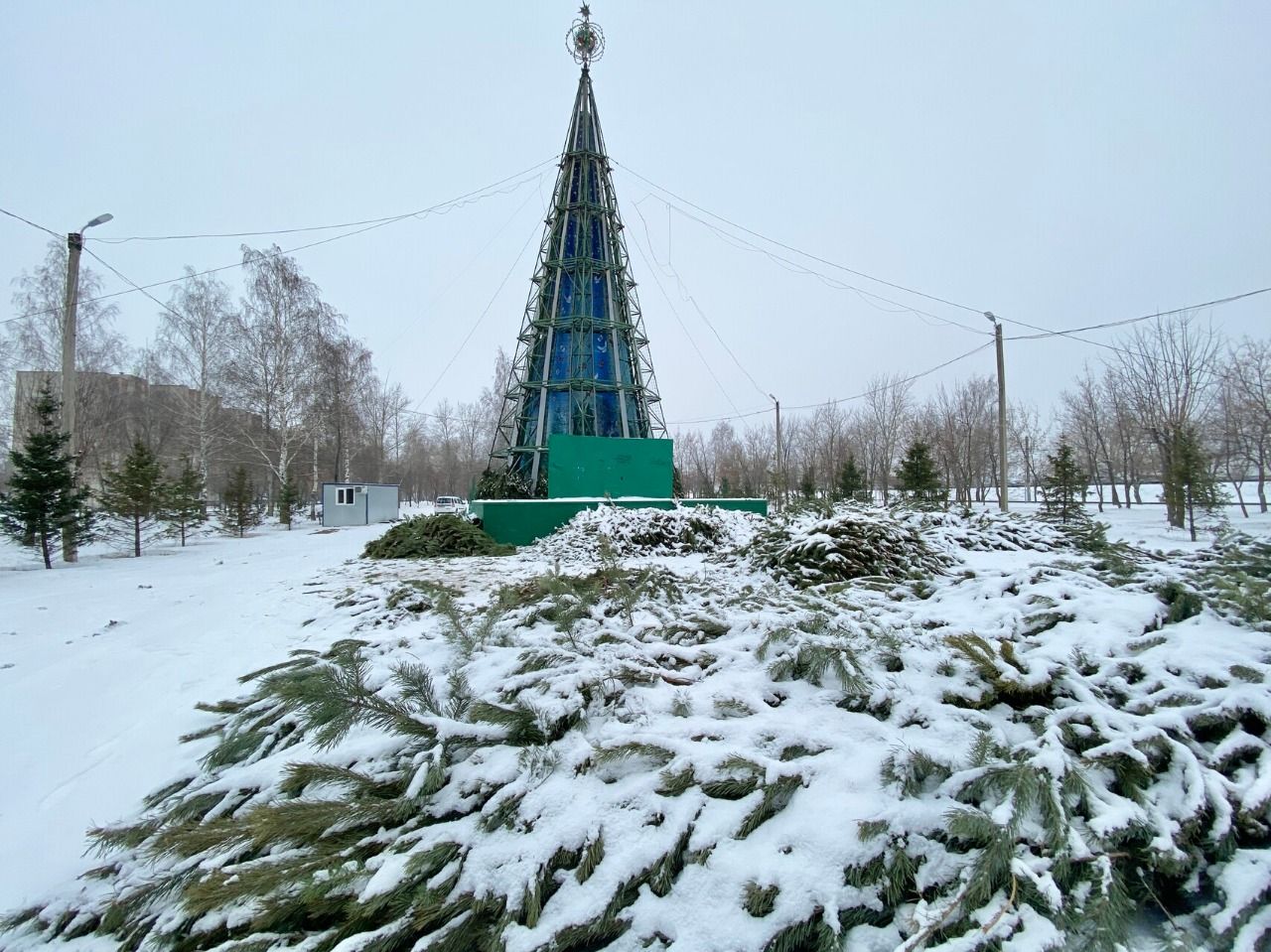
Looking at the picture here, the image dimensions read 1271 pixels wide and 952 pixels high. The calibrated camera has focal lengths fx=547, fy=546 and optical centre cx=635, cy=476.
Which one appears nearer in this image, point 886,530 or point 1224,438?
point 886,530

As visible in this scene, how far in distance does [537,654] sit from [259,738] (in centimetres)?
120

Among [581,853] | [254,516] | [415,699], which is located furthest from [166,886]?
[254,516]

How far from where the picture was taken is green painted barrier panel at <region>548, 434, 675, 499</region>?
1305cm

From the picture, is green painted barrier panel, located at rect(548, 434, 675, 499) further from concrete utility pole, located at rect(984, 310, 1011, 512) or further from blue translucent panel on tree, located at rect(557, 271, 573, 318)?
concrete utility pole, located at rect(984, 310, 1011, 512)

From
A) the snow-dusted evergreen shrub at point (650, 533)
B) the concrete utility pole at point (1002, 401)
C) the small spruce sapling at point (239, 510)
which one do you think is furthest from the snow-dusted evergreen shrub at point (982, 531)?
the small spruce sapling at point (239, 510)

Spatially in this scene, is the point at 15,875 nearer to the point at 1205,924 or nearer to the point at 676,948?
the point at 676,948

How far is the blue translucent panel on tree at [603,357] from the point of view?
17.8m

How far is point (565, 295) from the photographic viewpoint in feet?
59.3

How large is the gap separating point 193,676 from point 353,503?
66.9 feet

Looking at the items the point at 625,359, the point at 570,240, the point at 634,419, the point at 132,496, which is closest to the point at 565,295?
the point at 570,240

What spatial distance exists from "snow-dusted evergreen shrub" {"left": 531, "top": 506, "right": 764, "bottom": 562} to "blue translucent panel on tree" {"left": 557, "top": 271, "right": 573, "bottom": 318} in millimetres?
9757

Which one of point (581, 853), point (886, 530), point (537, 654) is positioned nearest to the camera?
point (581, 853)

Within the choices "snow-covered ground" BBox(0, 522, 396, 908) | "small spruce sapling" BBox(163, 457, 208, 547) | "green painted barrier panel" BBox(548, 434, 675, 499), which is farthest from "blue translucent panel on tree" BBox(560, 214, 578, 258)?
"snow-covered ground" BBox(0, 522, 396, 908)

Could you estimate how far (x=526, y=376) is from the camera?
1798 centimetres
